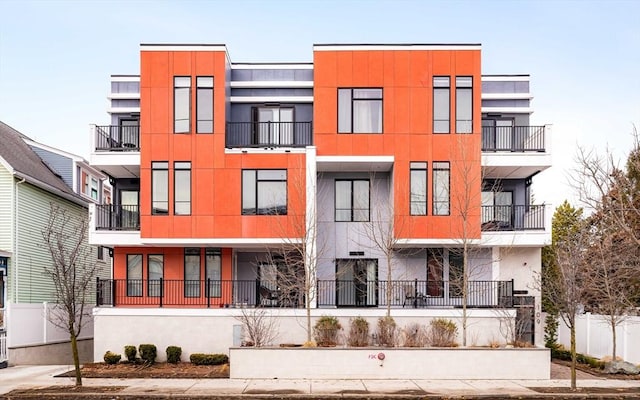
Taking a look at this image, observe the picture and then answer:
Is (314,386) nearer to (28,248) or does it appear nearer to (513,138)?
(513,138)

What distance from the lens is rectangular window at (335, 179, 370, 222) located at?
25.4m

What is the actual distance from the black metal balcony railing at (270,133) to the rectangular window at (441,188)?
17.5 ft

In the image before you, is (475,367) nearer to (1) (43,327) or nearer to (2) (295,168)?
(2) (295,168)

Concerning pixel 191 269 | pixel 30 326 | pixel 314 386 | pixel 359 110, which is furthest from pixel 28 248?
pixel 314 386

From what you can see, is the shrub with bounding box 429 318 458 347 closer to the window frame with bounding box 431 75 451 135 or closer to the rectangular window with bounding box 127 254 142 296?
the window frame with bounding box 431 75 451 135

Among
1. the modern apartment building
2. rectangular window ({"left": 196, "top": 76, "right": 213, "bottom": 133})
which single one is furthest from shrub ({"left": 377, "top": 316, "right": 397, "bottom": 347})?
rectangular window ({"left": 196, "top": 76, "right": 213, "bottom": 133})

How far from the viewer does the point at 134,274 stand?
25.5 metres

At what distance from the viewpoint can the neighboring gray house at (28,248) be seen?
24344mm

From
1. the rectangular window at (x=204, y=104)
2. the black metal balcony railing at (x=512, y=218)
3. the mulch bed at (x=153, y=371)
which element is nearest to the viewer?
the mulch bed at (x=153, y=371)

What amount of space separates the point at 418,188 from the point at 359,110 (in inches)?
154

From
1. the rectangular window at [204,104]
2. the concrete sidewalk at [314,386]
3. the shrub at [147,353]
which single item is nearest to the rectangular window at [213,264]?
the shrub at [147,353]

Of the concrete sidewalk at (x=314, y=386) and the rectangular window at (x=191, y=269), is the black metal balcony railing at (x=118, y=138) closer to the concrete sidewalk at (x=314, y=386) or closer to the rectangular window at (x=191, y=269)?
the rectangular window at (x=191, y=269)

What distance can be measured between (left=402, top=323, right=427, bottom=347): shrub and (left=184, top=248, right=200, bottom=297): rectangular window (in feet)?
29.1

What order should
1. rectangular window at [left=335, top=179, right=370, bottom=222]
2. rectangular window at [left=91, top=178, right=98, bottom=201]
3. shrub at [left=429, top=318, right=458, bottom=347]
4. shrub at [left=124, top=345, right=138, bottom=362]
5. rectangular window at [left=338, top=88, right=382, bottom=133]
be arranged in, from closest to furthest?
1. shrub at [left=429, top=318, right=458, bottom=347]
2. shrub at [left=124, top=345, right=138, bottom=362]
3. rectangular window at [left=338, top=88, right=382, bottom=133]
4. rectangular window at [left=335, top=179, right=370, bottom=222]
5. rectangular window at [left=91, top=178, right=98, bottom=201]
